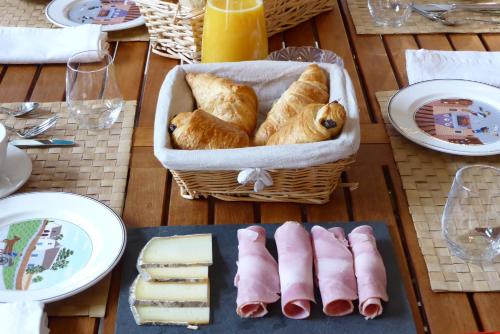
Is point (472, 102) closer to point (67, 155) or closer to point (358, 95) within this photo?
point (358, 95)

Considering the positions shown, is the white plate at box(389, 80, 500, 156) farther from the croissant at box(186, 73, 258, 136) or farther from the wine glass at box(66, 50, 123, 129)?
the wine glass at box(66, 50, 123, 129)

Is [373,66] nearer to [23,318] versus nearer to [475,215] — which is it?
[475,215]

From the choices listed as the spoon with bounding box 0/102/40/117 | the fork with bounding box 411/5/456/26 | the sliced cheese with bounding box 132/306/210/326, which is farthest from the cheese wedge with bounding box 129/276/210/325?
the fork with bounding box 411/5/456/26

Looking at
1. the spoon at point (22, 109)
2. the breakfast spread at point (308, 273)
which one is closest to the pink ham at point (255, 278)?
the breakfast spread at point (308, 273)

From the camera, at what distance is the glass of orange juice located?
39.6 inches

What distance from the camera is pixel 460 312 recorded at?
0.67m

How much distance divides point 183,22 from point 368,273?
0.63m

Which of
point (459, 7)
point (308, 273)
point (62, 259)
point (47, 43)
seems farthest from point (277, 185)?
point (459, 7)

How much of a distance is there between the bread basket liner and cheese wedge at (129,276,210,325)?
0.51 feet

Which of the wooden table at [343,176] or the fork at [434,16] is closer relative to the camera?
the wooden table at [343,176]

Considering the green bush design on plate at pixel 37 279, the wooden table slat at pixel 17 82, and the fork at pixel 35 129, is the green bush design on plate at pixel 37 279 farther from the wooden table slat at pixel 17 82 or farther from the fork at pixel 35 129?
the wooden table slat at pixel 17 82

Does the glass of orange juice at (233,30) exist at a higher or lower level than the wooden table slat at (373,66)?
higher

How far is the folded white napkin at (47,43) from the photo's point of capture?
114 centimetres

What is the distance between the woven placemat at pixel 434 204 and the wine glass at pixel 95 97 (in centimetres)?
45
